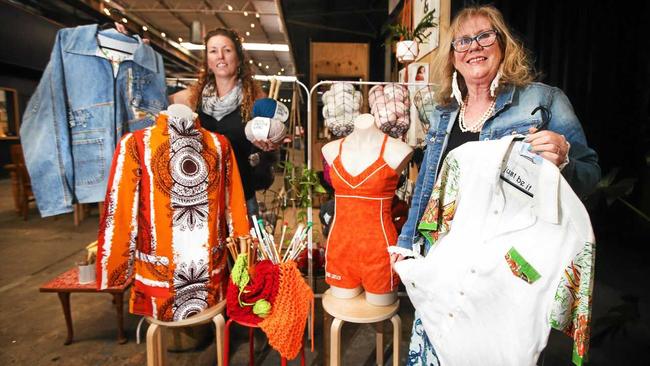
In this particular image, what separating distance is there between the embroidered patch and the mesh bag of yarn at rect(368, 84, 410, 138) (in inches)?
40.1

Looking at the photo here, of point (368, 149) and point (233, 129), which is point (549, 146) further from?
point (233, 129)

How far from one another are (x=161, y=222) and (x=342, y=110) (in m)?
1.08

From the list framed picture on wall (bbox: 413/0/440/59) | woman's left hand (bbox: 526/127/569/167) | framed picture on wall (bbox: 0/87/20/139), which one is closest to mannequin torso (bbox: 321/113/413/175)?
woman's left hand (bbox: 526/127/569/167)

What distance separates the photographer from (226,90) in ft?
6.77

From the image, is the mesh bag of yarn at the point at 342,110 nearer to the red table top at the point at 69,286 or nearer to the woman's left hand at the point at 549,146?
the woman's left hand at the point at 549,146

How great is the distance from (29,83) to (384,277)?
12039 mm

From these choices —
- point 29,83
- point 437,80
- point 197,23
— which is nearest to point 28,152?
point 437,80

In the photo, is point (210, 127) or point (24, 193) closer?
point (210, 127)

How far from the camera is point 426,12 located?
3021 millimetres

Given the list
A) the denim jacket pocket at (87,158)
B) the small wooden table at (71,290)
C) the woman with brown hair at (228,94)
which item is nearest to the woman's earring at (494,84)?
the woman with brown hair at (228,94)

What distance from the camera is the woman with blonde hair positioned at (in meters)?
1.19

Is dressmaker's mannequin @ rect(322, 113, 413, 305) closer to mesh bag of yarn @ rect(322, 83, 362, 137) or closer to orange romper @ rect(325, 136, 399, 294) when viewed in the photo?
orange romper @ rect(325, 136, 399, 294)

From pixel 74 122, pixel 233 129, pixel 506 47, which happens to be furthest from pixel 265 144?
pixel 506 47

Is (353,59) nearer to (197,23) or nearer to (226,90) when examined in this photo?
(226,90)
